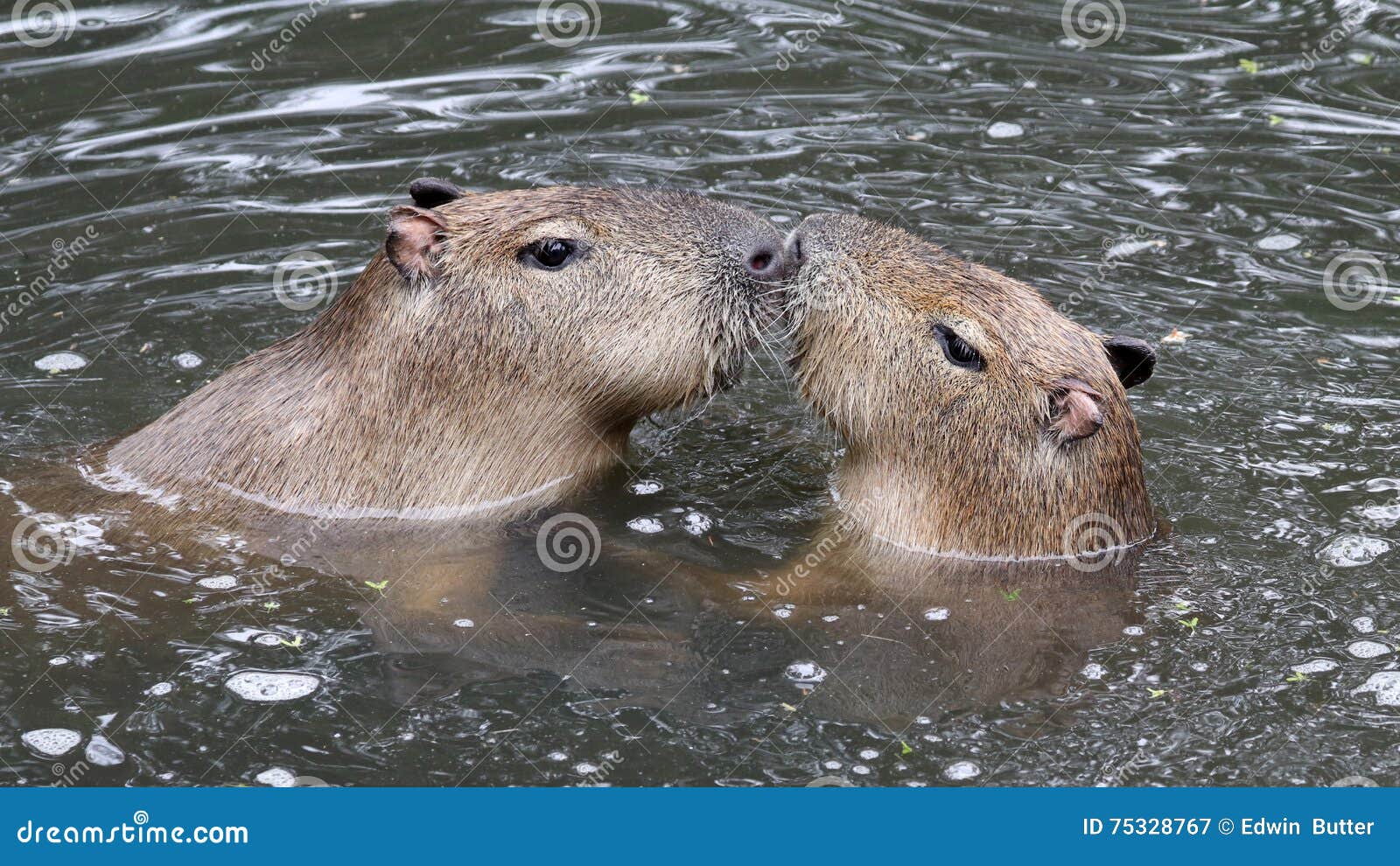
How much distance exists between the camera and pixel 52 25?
13.9 meters

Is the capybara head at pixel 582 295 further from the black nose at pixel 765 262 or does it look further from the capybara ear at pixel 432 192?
the capybara ear at pixel 432 192

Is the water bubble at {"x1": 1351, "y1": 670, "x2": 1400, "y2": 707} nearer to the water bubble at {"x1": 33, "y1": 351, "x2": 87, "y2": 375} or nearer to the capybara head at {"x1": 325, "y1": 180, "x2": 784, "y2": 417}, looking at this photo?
the capybara head at {"x1": 325, "y1": 180, "x2": 784, "y2": 417}

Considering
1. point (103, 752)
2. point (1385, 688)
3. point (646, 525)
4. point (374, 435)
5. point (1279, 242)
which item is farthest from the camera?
point (1279, 242)

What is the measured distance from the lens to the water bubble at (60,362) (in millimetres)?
10250

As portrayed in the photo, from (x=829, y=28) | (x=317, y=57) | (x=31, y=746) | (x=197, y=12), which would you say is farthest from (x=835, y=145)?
(x=31, y=746)

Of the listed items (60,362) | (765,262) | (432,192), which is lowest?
(60,362)

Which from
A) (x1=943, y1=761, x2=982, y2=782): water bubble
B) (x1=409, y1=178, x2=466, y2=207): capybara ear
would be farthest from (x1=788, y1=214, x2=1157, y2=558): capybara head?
(x1=409, y1=178, x2=466, y2=207): capybara ear

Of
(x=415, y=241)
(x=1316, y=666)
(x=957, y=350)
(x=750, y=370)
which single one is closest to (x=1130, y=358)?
(x=957, y=350)

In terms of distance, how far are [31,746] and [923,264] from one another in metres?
4.53

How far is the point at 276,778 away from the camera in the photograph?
668 centimetres

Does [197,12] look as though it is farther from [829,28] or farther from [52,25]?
[829,28]

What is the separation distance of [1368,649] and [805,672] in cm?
244

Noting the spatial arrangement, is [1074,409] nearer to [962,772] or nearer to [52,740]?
[962,772]

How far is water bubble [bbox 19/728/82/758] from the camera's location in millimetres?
6832
